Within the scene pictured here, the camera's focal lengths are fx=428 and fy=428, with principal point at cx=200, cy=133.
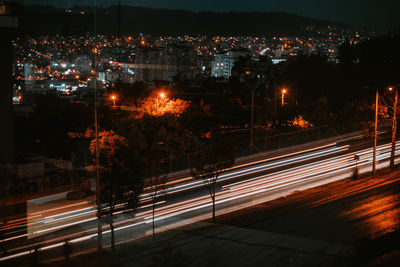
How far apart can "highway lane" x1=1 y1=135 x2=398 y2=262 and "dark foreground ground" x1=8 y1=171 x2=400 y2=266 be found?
1.05 m

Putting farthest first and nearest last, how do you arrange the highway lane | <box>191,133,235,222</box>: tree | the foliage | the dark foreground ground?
the foliage → <box>191,133,235,222</box>: tree → the highway lane → the dark foreground ground

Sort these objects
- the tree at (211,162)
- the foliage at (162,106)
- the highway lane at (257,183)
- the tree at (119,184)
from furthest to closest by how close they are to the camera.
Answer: the foliage at (162,106)
the tree at (211,162)
the highway lane at (257,183)
the tree at (119,184)

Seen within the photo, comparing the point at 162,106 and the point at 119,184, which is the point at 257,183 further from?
the point at 162,106

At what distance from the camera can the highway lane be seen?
11180 millimetres

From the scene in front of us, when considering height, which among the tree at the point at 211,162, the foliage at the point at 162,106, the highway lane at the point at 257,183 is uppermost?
the foliage at the point at 162,106

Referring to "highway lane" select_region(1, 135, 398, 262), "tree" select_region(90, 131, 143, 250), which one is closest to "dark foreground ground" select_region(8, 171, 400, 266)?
"tree" select_region(90, 131, 143, 250)

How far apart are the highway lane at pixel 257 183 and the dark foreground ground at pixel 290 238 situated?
1047 millimetres

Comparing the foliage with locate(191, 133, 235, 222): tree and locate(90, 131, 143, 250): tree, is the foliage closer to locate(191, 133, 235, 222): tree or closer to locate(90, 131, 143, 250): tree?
locate(191, 133, 235, 222): tree

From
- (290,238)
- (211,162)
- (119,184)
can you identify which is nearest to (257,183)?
(211,162)

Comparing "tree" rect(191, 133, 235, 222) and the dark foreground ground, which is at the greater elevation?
"tree" rect(191, 133, 235, 222)

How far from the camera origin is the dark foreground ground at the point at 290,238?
7605 mm

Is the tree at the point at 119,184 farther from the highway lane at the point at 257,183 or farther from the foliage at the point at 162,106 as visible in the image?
the foliage at the point at 162,106

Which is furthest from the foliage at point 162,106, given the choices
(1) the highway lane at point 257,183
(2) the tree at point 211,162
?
(2) the tree at point 211,162

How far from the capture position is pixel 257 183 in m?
14.1
